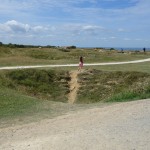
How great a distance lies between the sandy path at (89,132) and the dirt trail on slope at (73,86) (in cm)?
1568

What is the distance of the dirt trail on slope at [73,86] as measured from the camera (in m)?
30.5

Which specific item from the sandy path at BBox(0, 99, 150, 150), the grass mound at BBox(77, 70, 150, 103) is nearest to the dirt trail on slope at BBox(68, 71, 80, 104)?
the grass mound at BBox(77, 70, 150, 103)

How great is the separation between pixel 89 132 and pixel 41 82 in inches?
836

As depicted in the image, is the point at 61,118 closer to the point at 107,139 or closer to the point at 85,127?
the point at 85,127

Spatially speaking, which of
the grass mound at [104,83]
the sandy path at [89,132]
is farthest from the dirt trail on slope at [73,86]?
the sandy path at [89,132]

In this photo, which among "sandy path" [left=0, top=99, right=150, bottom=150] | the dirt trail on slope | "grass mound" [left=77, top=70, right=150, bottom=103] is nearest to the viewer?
"sandy path" [left=0, top=99, right=150, bottom=150]

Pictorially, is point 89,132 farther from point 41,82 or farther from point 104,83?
point 41,82

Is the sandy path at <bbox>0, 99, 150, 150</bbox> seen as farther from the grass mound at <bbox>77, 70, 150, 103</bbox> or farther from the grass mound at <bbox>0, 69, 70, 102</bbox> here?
the grass mound at <bbox>0, 69, 70, 102</bbox>

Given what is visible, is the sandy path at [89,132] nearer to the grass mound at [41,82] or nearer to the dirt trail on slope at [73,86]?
the grass mound at [41,82]

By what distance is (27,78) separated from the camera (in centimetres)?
3203

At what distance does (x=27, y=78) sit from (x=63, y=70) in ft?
11.4

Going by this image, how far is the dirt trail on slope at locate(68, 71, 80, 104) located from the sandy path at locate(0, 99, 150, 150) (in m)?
15.7

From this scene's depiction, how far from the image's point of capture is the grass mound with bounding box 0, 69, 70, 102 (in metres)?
30.0

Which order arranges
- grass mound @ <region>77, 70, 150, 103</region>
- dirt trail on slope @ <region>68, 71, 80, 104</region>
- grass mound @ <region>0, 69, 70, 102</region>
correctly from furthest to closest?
dirt trail on slope @ <region>68, 71, 80, 104</region>
grass mound @ <region>77, 70, 150, 103</region>
grass mound @ <region>0, 69, 70, 102</region>
